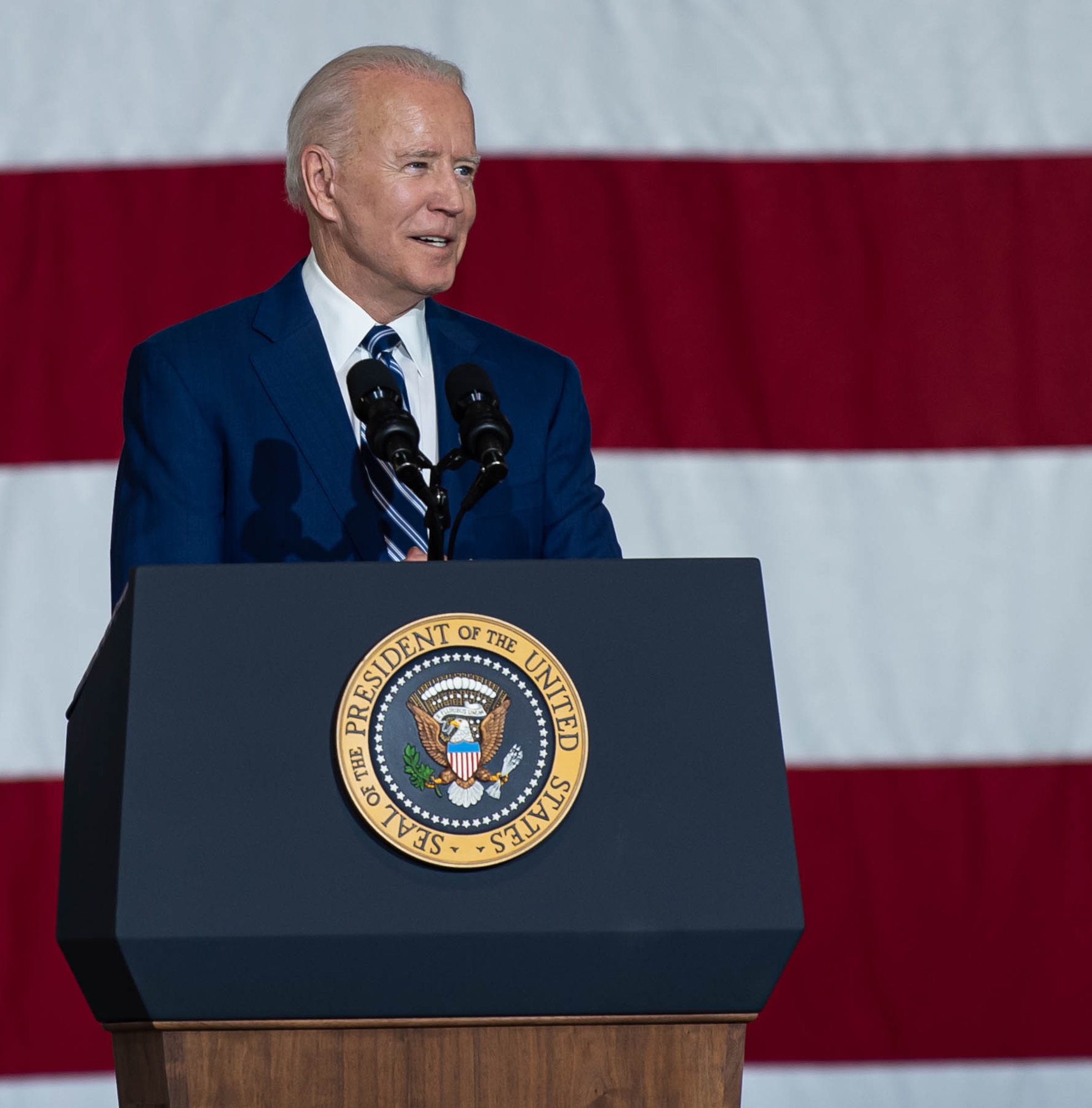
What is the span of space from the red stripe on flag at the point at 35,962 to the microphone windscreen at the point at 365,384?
1525mm

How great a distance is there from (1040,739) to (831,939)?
474 millimetres

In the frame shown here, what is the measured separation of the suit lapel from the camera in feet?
5.43

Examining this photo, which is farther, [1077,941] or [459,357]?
[1077,941]

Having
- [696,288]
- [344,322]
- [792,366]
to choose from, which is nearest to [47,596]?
[344,322]

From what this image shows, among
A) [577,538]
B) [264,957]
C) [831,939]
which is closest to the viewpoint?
[264,957]

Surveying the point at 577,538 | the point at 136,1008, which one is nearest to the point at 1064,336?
the point at 577,538

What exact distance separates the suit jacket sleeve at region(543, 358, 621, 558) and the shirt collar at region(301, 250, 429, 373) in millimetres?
174

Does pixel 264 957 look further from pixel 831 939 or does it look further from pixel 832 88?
pixel 832 88

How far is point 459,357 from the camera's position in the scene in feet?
6.05

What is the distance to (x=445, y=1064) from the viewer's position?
120cm

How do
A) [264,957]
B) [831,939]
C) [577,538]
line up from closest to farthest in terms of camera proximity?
1. [264,957]
2. [577,538]
3. [831,939]

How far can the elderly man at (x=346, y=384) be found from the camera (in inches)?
65.7

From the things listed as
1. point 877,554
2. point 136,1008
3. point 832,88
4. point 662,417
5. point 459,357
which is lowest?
point 136,1008

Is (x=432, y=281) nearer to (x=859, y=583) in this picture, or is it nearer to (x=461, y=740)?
(x=461, y=740)
